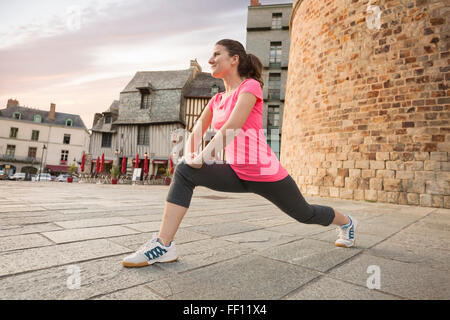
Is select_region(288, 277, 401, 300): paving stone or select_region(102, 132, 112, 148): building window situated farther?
select_region(102, 132, 112, 148): building window

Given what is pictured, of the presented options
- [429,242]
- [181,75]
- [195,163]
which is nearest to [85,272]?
[195,163]

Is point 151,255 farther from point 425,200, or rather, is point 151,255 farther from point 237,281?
point 425,200

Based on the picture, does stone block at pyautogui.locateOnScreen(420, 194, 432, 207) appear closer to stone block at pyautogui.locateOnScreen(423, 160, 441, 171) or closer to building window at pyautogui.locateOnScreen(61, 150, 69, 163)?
stone block at pyautogui.locateOnScreen(423, 160, 441, 171)

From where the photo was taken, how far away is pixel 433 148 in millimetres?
6602

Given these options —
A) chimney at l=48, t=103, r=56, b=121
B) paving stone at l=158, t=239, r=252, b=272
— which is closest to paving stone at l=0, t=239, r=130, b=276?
paving stone at l=158, t=239, r=252, b=272

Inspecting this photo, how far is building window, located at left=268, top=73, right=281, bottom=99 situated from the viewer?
68.4ft

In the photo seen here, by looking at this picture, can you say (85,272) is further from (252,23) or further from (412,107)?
(252,23)

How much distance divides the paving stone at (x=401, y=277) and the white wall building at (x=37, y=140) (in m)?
41.5

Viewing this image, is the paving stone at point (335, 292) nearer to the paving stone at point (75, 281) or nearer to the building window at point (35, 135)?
the paving stone at point (75, 281)

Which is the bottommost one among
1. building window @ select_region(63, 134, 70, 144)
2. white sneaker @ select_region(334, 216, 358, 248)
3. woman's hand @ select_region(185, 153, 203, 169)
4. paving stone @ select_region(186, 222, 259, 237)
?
paving stone @ select_region(186, 222, 259, 237)

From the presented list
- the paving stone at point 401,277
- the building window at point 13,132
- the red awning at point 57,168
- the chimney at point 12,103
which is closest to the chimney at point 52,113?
the building window at point 13,132

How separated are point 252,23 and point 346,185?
18973 mm

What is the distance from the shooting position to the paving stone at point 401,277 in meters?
1.34

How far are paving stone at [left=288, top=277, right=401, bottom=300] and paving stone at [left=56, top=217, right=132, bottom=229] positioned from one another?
7.66 feet
